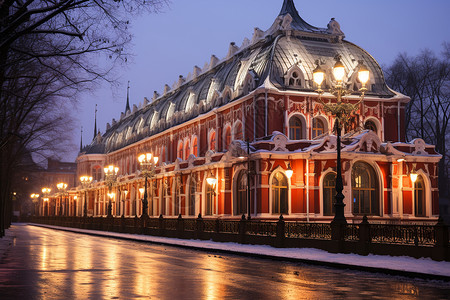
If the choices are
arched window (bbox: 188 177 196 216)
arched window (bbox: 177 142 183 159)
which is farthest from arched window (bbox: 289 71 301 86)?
arched window (bbox: 177 142 183 159)

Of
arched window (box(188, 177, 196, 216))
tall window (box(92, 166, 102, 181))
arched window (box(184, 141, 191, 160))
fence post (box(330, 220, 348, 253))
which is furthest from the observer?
tall window (box(92, 166, 102, 181))

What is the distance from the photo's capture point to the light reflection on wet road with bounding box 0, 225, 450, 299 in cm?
1078

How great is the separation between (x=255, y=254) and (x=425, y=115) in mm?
42350

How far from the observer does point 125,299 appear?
32.9 feet

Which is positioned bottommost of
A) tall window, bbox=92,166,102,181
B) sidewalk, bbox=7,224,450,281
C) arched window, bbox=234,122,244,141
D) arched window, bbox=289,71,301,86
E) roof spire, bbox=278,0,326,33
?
sidewalk, bbox=7,224,450,281

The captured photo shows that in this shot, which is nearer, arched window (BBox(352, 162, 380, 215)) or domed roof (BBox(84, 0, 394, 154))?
arched window (BBox(352, 162, 380, 215))

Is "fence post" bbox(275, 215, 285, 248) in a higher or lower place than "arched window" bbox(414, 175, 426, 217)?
lower

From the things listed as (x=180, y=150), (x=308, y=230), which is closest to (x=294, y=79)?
(x=180, y=150)

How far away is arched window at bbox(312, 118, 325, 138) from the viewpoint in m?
41.4

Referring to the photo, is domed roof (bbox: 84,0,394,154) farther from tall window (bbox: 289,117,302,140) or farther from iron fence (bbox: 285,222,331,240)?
iron fence (bbox: 285,222,331,240)

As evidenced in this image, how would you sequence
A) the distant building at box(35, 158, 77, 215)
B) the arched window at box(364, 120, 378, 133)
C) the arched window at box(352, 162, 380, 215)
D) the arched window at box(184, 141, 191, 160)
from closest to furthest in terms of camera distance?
the arched window at box(352, 162, 380, 215) → the arched window at box(364, 120, 378, 133) → the arched window at box(184, 141, 191, 160) → the distant building at box(35, 158, 77, 215)

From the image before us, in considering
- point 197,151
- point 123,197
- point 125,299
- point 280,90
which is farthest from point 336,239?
point 123,197

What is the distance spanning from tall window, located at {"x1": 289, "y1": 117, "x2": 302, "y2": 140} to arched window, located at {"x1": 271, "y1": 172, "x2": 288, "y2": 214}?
498 cm

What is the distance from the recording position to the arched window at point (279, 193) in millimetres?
36531
